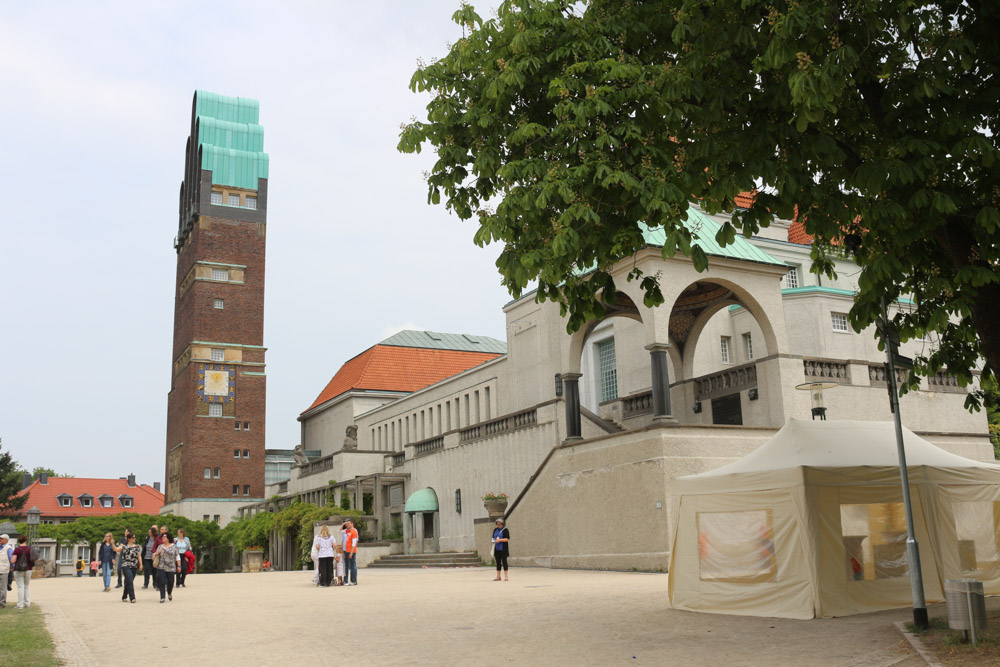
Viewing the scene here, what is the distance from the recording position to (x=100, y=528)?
182 feet

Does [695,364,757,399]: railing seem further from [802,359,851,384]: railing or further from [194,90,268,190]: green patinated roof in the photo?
[194,90,268,190]: green patinated roof

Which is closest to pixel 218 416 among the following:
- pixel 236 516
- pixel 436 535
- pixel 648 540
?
pixel 236 516

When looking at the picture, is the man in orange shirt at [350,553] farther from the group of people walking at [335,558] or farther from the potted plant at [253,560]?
the potted plant at [253,560]

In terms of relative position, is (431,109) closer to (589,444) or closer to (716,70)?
(716,70)

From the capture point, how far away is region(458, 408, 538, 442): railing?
31.9m

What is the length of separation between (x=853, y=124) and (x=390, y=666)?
7.54 m

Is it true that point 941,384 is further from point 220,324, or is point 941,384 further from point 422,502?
point 220,324

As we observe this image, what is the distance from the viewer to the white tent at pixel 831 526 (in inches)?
488

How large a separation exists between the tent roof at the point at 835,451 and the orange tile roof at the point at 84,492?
3130 inches

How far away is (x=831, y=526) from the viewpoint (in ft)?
40.7

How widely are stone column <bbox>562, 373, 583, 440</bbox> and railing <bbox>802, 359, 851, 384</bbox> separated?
6569mm

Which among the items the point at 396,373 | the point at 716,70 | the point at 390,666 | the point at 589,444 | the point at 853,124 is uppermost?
the point at 396,373

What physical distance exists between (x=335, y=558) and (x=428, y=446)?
51.3 feet

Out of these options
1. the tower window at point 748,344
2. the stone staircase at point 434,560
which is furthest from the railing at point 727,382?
the stone staircase at point 434,560
